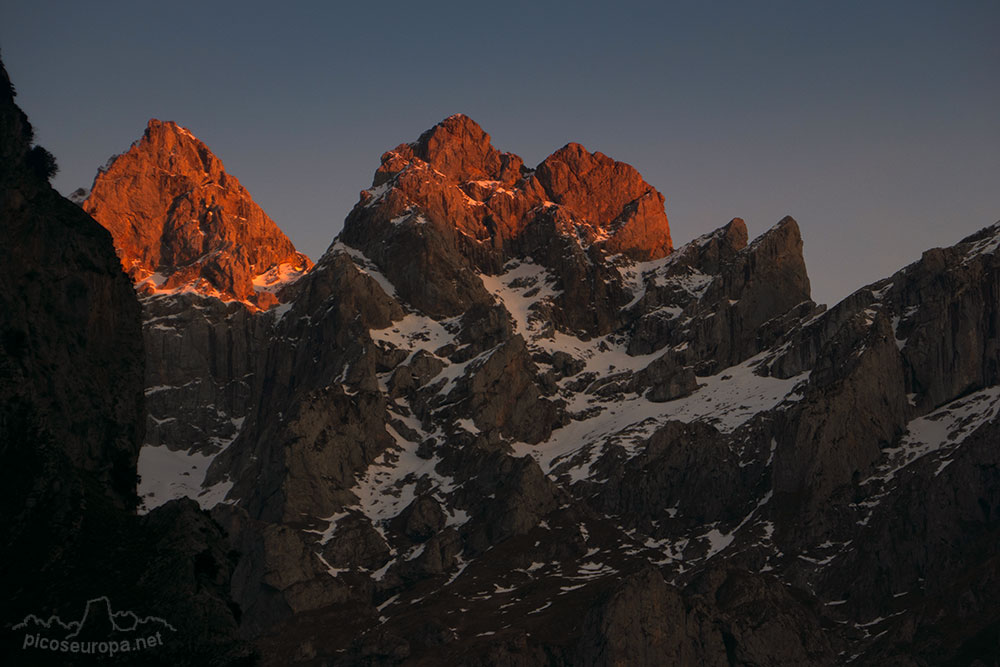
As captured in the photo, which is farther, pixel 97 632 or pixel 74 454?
pixel 74 454

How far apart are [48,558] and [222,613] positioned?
12421 millimetres

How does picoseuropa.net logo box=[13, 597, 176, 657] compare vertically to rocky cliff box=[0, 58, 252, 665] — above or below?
below

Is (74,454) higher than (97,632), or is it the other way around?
(74,454)

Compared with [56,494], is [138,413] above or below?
above

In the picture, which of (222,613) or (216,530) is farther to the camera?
(216,530)

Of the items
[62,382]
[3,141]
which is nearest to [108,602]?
[62,382]

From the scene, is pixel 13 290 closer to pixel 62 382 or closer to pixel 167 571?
pixel 62 382

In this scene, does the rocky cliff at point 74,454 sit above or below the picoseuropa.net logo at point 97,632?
above

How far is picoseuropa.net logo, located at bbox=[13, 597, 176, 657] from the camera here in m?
89.1

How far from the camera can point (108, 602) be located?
94.8m

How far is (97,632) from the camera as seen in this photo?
303 feet

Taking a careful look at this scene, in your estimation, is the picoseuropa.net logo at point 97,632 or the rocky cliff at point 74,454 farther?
the rocky cliff at point 74,454

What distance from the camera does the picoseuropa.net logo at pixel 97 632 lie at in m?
89.1

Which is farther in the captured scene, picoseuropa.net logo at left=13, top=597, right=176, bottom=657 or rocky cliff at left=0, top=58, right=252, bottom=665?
rocky cliff at left=0, top=58, right=252, bottom=665
